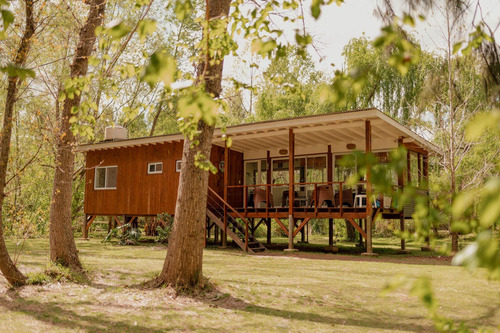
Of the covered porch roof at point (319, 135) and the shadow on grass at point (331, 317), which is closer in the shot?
the shadow on grass at point (331, 317)

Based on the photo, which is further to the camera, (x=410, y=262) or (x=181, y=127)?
(x=410, y=262)

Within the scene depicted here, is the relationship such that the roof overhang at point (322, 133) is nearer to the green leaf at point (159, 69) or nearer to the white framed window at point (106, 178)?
the white framed window at point (106, 178)

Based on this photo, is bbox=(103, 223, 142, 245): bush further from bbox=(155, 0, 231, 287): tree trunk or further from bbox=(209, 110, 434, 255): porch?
bbox=(155, 0, 231, 287): tree trunk

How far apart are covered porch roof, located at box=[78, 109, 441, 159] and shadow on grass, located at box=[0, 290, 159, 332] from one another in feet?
25.2

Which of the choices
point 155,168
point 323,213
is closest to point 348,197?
point 323,213

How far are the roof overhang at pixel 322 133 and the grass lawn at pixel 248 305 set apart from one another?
4684 mm

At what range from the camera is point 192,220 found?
219 inches

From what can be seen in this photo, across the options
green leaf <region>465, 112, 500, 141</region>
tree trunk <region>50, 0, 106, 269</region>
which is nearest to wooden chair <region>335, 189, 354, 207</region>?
tree trunk <region>50, 0, 106, 269</region>

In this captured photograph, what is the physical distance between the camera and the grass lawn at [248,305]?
434 centimetres

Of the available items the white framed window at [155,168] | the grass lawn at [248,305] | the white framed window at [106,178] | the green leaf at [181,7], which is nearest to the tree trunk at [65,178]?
the grass lawn at [248,305]

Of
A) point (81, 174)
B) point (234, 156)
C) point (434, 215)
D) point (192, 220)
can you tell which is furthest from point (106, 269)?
point (81, 174)

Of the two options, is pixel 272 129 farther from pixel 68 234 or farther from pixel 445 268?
pixel 68 234

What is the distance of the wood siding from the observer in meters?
14.5

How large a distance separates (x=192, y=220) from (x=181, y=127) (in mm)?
1687
